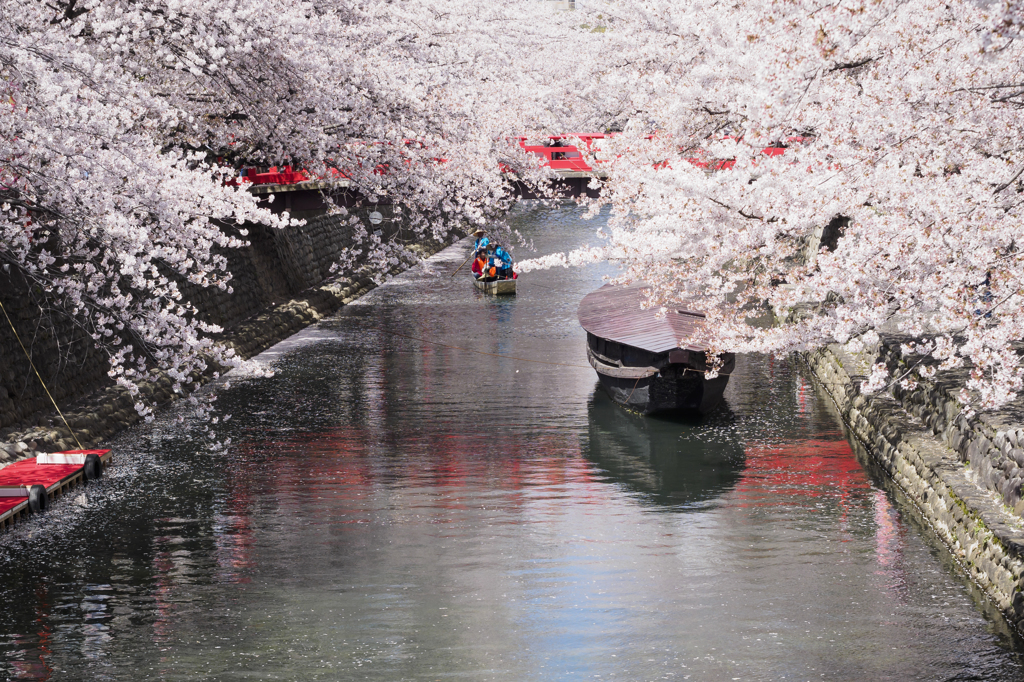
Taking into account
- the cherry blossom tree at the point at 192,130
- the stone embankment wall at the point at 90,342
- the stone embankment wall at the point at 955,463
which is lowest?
the stone embankment wall at the point at 955,463

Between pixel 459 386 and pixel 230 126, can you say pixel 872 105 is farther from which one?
pixel 230 126

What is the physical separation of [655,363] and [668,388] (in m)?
0.50

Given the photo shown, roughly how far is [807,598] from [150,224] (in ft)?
29.9

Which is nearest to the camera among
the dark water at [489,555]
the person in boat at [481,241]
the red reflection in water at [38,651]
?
the red reflection in water at [38,651]

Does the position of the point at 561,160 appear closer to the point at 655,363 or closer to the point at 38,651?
the point at 655,363

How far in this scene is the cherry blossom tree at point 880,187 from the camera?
9.81m

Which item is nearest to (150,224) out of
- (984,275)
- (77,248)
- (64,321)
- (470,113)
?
(77,248)

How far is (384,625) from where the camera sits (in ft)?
35.2

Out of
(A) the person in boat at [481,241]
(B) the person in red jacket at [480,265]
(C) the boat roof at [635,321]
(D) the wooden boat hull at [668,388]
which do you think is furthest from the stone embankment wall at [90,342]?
(D) the wooden boat hull at [668,388]

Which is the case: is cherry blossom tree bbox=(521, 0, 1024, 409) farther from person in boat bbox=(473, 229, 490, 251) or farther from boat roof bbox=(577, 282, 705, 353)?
person in boat bbox=(473, 229, 490, 251)

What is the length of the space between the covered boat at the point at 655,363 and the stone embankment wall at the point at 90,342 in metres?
6.71

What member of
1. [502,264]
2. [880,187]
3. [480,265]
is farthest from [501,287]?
[880,187]

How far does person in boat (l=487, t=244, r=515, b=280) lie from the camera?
3400 centimetres

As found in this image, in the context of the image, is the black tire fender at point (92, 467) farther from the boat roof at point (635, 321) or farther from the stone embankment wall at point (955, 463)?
the stone embankment wall at point (955, 463)
